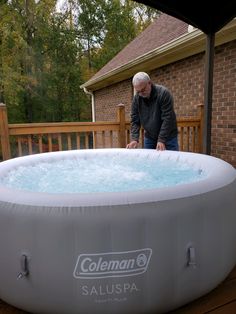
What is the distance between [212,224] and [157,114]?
179 cm

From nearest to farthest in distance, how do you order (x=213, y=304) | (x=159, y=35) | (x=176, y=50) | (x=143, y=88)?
(x=213, y=304)
(x=143, y=88)
(x=176, y=50)
(x=159, y=35)

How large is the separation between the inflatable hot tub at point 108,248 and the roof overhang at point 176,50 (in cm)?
326

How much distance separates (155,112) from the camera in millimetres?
→ 3094

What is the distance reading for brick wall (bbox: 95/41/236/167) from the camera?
4.23m

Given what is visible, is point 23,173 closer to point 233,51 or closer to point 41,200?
point 41,200

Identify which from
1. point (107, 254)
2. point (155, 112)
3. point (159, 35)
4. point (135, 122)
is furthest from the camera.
→ point (159, 35)

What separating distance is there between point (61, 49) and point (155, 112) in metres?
15.4

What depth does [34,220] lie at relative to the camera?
1.35m

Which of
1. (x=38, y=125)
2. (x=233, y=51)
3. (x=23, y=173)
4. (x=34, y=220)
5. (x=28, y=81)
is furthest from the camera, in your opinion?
(x=28, y=81)

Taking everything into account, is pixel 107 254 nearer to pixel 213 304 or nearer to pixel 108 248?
pixel 108 248

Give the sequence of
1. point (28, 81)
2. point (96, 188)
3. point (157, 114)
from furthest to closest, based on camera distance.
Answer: point (28, 81) < point (157, 114) < point (96, 188)

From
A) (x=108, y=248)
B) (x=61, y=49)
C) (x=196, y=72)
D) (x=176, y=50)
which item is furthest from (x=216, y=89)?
(x=61, y=49)

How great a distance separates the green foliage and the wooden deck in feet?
45.8

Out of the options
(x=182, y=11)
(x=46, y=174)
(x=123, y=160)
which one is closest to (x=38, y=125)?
(x=46, y=174)
